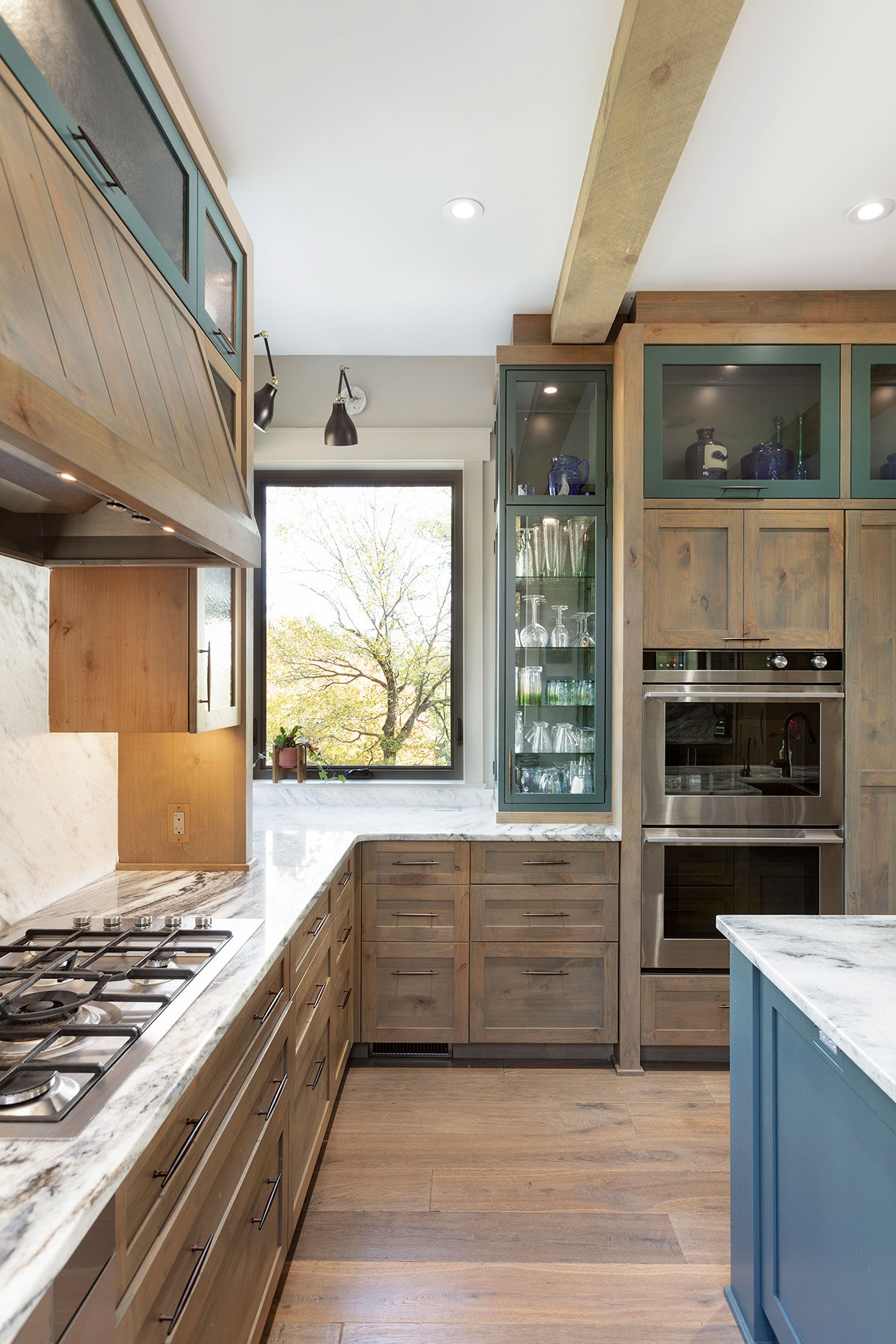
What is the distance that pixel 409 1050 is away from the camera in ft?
9.80

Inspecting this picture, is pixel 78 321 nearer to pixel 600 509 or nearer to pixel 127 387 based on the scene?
pixel 127 387

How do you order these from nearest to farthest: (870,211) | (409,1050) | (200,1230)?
(200,1230)
(870,211)
(409,1050)

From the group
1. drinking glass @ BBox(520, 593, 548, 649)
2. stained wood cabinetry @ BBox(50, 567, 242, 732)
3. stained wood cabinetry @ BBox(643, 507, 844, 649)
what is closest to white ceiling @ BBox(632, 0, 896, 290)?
stained wood cabinetry @ BBox(643, 507, 844, 649)

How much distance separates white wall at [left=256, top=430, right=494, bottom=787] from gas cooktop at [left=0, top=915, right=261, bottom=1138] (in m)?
1.91

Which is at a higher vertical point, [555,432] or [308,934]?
[555,432]

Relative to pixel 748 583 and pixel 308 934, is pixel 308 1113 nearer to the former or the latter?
pixel 308 934

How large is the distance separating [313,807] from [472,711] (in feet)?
2.79

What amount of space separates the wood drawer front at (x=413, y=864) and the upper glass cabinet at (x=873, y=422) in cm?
199

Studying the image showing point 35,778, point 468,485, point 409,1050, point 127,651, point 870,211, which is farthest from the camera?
point 468,485

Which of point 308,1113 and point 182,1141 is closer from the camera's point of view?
point 182,1141

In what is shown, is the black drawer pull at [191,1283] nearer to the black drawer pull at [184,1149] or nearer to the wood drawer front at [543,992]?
the black drawer pull at [184,1149]

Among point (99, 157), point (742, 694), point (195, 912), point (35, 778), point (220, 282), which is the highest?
point (220, 282)

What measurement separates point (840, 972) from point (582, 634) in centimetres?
179

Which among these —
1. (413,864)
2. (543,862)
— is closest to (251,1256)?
(413,864)
